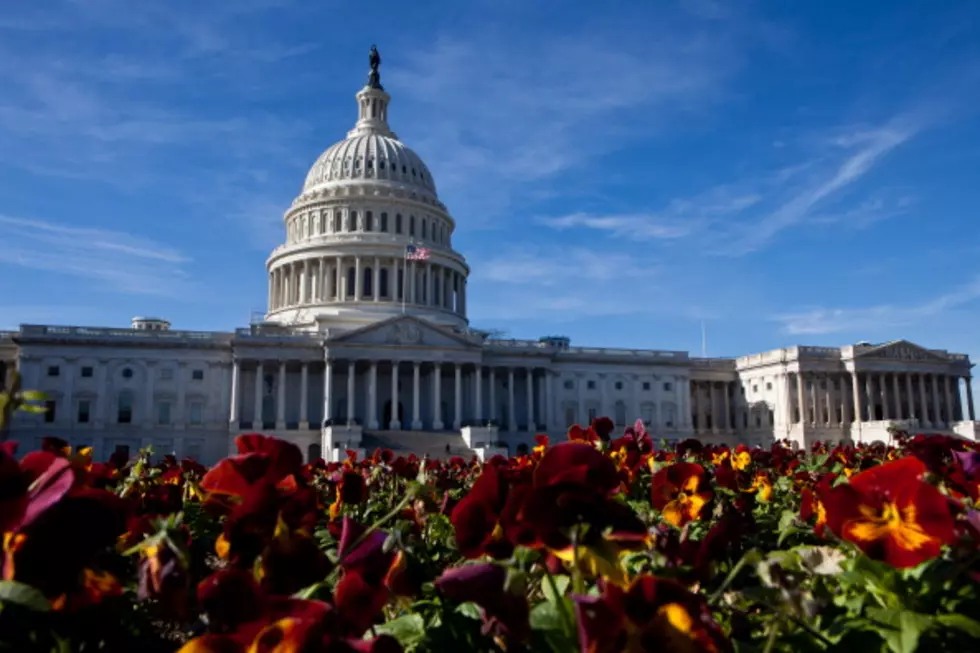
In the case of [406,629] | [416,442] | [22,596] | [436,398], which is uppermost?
[436,398]

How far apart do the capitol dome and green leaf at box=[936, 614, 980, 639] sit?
81.7 meters

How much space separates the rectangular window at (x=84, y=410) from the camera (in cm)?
7488

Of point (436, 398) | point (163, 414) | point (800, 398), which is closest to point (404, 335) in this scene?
point (436, 398)

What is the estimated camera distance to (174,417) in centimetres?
7712

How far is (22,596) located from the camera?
8.50 ft

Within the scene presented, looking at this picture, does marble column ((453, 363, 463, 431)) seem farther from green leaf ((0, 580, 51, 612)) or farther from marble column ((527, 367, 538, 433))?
green leaf ((0, 580, 51, 612))

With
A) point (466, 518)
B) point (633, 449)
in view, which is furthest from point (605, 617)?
point (633, 449)

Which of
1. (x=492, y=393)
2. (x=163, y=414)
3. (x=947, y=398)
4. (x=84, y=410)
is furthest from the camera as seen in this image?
(x=947, y=398)

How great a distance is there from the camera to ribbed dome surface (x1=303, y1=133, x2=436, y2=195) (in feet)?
325

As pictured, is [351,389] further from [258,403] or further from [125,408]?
[125,408]

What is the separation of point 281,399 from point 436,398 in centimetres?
1520

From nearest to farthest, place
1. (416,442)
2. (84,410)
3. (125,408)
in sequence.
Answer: (416,442) < (84,410) < (125,408)

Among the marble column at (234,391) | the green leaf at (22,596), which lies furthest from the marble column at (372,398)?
the green leaf at (22,596)

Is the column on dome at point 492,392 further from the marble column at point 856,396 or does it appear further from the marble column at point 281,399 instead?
the marble column at point 856,396
